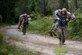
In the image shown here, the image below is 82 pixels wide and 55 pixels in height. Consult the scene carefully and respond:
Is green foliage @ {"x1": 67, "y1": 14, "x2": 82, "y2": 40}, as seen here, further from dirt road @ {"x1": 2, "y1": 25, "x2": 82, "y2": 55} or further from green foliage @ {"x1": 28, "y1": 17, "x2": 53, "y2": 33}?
green foliage @ {"x1": 28, "y1": 17, "x2": 53, "y2": 33}

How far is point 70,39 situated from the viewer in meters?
19.8

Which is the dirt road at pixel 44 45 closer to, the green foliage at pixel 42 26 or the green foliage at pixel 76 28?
the green foliage at pixel 76 28

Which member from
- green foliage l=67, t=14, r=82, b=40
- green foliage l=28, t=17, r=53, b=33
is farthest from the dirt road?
green foliage l=28, t=17, r=53, b=33

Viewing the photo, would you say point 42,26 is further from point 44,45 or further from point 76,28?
point 44,45

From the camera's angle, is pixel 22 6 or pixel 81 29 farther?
pixel 22 6

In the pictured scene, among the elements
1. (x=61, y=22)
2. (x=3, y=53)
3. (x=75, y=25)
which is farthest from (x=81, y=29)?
(x=3, y=53)

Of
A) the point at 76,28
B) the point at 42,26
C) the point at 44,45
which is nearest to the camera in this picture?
the point at 44,45

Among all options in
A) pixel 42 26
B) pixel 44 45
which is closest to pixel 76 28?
pixel 44 45

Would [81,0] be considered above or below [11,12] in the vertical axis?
above

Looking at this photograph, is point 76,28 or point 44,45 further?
point 76,28

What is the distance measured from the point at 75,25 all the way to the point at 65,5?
4.94m

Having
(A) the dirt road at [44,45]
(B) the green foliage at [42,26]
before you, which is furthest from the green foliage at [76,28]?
(B) the green foliage at [42,26]

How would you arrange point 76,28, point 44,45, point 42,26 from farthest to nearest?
1. point 42,26
2. point 76,28
3. point 44,45

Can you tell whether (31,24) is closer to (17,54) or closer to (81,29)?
(81,29)
